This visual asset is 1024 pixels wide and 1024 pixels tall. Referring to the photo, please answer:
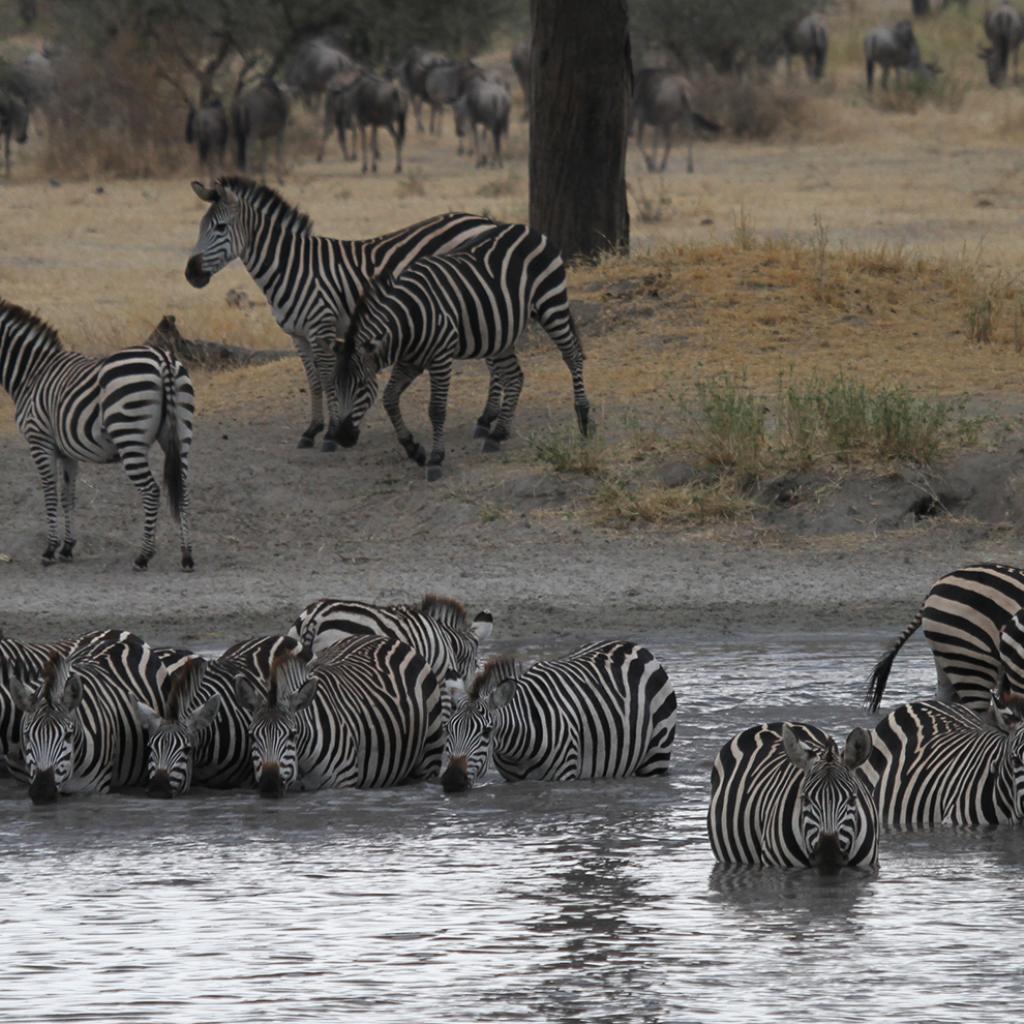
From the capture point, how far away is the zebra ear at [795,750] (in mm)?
7094

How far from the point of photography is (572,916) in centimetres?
698

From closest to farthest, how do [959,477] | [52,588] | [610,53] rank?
[52,588], [959,477], [610,53]

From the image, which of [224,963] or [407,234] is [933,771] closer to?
[224,963]

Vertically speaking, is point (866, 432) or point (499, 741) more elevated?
point (866, 432)

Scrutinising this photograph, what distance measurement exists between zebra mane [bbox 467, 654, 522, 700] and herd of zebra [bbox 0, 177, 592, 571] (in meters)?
4.64

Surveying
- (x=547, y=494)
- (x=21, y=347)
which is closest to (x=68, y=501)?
(x=21, y=347)

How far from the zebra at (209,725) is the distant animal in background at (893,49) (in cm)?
3787

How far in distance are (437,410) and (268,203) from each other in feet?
6.81

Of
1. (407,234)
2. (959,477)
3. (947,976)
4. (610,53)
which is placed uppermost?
(610,53)

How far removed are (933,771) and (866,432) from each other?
5812 mm

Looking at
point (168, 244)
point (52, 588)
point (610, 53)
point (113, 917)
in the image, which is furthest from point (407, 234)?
point (168, 244)

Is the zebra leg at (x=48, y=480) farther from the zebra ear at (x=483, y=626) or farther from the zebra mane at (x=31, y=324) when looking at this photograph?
the zebra ear at (x=483, y=626)

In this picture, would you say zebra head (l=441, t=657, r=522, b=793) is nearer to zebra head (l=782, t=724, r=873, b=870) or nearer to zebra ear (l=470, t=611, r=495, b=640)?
zebra ear (l=470, t=611, r=495, b=640)

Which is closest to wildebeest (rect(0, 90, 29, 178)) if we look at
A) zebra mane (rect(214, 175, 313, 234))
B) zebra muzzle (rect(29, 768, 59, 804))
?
zebra mane (rect(214, 175, 313, 234))
